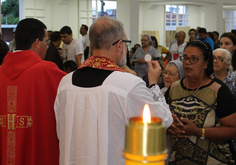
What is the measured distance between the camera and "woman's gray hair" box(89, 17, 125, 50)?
171 centimetres

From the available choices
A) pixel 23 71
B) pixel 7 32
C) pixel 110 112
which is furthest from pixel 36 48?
pixel 7 32

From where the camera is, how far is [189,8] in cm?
2055

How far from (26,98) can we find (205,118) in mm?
1447

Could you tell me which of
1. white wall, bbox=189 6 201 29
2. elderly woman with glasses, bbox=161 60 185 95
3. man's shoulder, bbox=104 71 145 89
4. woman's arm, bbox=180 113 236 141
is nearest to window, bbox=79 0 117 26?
white wall, bbox=189 6 201 29

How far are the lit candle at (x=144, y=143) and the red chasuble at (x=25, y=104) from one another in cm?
205

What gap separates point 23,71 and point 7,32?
15.7m

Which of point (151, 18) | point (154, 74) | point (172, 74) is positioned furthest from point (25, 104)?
point (151, 18)

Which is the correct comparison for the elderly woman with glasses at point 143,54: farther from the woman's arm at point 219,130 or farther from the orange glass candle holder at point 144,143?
the orange glass candle holder at point 144,143

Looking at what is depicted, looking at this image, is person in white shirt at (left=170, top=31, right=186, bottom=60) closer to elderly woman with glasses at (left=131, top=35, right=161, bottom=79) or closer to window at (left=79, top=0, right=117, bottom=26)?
elderly woman with glasses at (left=131, top=35, right=161, bottom=79)

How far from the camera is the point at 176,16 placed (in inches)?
794

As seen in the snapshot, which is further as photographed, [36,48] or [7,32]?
[7,32]

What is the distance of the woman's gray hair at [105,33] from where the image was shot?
5.62 ft

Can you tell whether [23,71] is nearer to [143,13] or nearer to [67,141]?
[67,141]

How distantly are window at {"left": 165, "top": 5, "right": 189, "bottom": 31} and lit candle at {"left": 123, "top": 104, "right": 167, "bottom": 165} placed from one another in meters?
20.1
